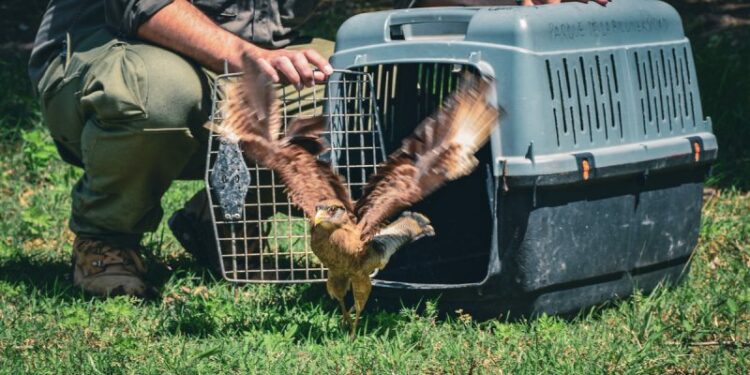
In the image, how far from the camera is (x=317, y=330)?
126 inches

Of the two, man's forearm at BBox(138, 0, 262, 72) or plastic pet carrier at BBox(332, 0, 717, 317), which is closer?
plastic pet carrier at BBox(332, 0, 717, 317)

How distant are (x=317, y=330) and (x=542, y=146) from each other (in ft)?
2.69

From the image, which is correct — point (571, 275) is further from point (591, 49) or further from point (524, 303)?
point (591, 49)

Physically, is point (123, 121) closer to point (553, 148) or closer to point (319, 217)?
point (319, 217)

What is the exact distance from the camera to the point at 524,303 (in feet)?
10.5

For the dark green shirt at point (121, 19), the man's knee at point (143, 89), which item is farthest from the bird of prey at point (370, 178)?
the dark green shirt at point (121, 19)

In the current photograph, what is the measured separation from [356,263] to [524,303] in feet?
1.72

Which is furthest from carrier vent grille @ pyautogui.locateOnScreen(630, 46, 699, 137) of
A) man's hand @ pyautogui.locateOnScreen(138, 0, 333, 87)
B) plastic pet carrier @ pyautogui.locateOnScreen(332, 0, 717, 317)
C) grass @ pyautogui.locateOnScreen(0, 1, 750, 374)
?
man's hand @ pyautogui.locateOnScreen(138, 0, 333, 87)

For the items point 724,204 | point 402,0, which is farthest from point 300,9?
point 724,204

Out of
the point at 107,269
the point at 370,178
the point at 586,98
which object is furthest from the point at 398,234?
the point at 107,269

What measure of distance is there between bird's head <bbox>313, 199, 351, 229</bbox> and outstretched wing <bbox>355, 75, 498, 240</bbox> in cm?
9

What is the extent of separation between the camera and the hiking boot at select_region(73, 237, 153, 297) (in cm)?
362

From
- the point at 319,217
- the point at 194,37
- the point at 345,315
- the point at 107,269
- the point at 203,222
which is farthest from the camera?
the point at 203,222

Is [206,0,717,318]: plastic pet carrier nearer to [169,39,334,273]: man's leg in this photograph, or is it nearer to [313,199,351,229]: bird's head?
[313,199,351,229]: bird's head
